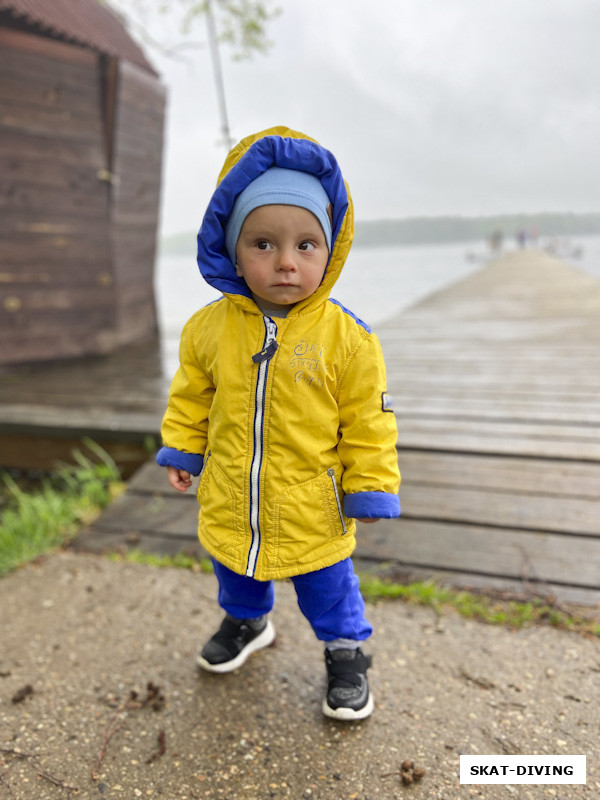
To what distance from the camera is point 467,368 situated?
5.26 metres

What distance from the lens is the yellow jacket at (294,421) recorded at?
1.61 meters

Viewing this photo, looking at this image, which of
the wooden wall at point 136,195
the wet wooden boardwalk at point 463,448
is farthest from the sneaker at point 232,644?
the wooden wall at point 136,195

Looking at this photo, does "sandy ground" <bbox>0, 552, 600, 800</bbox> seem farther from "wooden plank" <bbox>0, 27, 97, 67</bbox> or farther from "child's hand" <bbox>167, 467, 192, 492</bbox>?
"wooden plank" <bbox>0, 27, 97, 67</bbox>

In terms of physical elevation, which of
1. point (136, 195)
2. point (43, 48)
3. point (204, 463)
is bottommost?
point (204, 463)

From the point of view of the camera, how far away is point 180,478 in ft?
6.03

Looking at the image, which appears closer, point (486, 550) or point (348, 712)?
point (348, 712)

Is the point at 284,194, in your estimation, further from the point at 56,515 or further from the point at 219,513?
the point at 56,515

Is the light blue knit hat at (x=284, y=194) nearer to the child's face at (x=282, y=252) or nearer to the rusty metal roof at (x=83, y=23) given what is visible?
the child's face at (x=282, y=252)

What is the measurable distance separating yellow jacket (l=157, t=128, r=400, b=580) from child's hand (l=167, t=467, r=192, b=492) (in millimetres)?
163

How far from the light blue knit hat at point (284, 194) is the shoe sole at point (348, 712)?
127 cm

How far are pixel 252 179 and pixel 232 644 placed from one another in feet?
4.62

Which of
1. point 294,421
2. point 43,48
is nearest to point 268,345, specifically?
point 294,421

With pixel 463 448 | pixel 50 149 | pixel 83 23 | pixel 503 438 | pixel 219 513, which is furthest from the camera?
pixel 83 23

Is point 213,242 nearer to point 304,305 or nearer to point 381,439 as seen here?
point 304,305
